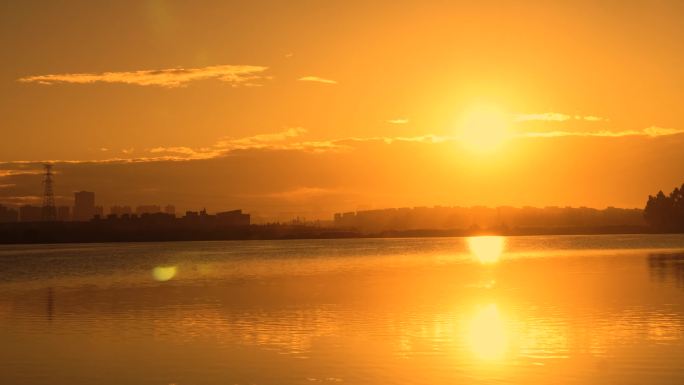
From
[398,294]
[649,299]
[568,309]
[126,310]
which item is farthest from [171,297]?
[649,299]

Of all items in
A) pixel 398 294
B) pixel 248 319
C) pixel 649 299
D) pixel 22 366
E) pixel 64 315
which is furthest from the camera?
pixel 398 294

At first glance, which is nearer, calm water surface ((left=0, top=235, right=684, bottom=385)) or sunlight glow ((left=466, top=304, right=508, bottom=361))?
calm water surface ((left=0, top=235, right=684, bottom=385))

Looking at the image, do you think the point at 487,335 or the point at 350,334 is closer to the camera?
the point at 487,335

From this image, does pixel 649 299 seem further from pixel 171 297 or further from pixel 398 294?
pixel 171 297

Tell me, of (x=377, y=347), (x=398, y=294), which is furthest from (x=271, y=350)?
(x=398, y=294)

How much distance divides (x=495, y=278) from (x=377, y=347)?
1600 inches

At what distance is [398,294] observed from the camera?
2064 inches

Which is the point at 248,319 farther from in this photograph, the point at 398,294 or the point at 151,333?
the point at 398,294

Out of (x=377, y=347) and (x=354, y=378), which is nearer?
(x=354, y=378)

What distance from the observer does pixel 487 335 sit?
32.9m

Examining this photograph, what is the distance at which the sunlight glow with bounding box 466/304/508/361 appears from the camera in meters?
28.4

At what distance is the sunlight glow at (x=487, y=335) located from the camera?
28422 millimetres

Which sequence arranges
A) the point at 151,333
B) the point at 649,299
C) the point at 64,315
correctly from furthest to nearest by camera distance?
1. the point at 649,299
2. the point at 64,315
3. the point at 151,333

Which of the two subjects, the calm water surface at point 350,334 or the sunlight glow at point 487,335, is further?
the sunlight glow at point 487,335
